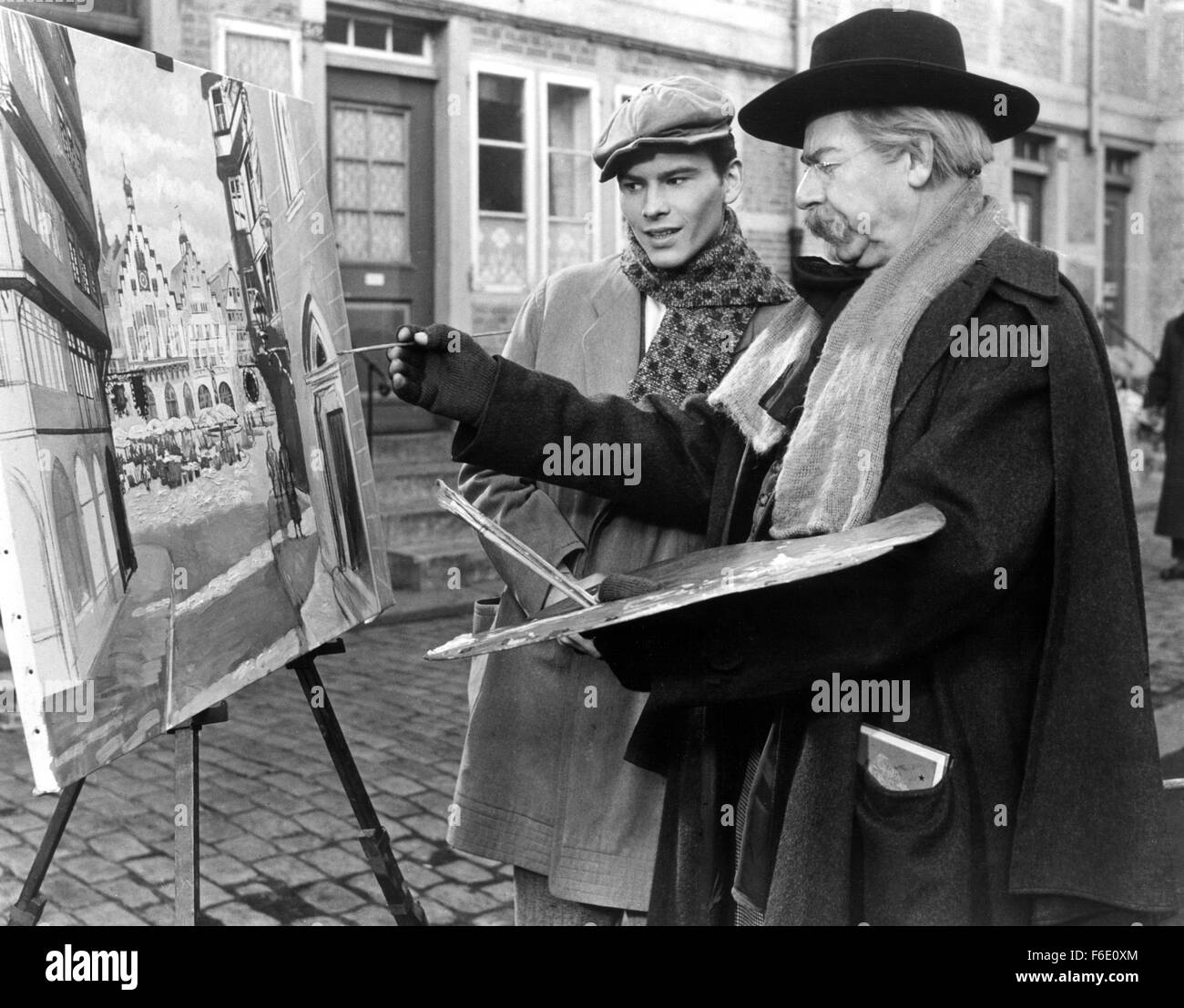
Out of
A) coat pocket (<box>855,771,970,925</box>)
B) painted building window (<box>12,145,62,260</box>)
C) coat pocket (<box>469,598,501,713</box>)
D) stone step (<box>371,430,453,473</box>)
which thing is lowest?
coat pocket (<box>855,771,970,925</box>)

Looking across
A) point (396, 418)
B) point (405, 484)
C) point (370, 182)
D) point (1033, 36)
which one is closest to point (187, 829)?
point (405, 484)

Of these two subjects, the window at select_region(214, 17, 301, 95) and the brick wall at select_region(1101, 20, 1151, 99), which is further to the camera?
the brick wall at select_region(1101, 20, 1151, 99)

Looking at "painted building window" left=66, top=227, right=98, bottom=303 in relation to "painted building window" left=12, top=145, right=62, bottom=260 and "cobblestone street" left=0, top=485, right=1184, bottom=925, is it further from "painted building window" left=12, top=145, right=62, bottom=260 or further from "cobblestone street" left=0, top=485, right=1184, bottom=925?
"cobblestone street" left=0, top=485, right=1184, bottom=925

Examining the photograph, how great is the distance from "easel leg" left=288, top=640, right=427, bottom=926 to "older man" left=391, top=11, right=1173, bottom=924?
0.97m

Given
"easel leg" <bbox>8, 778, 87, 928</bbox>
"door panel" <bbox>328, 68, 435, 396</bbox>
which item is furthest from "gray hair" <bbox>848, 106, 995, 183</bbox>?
"door panel" <bbox>328, 68, 435, 396</bbox>

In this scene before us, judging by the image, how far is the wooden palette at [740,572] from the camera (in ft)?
5.16

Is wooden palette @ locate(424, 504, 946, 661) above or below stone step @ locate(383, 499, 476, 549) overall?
above

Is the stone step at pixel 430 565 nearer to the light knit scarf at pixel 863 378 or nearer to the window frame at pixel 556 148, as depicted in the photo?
the window frame at pixel 556 148

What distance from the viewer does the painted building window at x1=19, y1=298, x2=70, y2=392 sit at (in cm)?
182

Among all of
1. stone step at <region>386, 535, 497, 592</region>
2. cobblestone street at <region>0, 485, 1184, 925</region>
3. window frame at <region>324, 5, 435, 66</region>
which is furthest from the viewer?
window frame at <region>324, 5, 435, 66</region>

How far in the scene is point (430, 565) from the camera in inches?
306

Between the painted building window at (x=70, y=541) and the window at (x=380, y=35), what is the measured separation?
7.71 m
